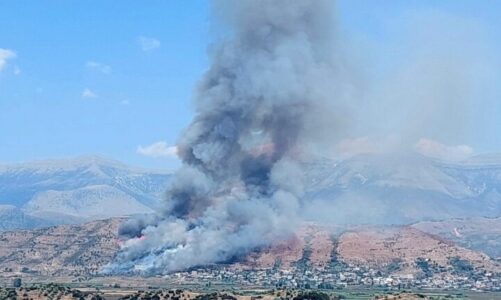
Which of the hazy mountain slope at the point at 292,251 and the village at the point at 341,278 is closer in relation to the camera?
the village at the point at 341,278

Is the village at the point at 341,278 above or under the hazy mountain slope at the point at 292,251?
under

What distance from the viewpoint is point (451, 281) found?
15188 cm

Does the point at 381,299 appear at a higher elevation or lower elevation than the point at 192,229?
lower

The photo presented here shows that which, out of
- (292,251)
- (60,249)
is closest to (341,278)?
(292,251)

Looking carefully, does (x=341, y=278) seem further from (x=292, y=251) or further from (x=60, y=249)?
(x=60, y=249)

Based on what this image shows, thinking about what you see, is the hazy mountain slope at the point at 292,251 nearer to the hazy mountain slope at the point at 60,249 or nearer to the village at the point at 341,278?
the hazy mountain slope at the point at 60,249

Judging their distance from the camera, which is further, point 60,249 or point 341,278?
point 60,249

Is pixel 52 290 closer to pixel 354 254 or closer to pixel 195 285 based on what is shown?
pixel 195 285

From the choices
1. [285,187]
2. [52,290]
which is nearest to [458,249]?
[285,187]

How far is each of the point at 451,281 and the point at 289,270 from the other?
29.5 metres

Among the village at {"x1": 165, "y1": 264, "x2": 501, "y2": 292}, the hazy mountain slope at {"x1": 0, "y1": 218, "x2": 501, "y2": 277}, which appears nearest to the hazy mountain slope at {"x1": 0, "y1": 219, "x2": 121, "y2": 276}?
the hazy mountain slope at {"x1": 0, "y1": 218, "x2": 501, "y2": 277}

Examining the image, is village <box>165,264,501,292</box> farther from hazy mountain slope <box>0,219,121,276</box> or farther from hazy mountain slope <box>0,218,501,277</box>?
hazy mountain slope <box>0,219,121,276</box>

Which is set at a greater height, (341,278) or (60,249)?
(60,249)

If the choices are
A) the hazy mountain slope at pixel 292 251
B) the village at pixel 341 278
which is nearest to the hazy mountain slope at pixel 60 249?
the hazy mountain slope at pixel 292 251
